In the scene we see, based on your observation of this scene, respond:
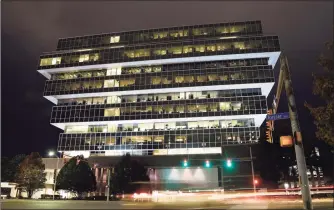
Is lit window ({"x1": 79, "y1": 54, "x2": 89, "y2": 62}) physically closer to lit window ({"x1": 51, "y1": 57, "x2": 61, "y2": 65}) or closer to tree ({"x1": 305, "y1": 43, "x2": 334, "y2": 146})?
lit window ({"x1": 51, "y1": 57, "x2": 61, "y2": 65})

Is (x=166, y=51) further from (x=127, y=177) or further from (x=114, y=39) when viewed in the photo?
(x=127, y=177)

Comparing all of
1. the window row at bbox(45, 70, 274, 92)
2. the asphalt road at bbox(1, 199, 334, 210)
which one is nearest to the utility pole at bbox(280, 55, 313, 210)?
the asphalt road at bbox(1, 199, 334, 210)

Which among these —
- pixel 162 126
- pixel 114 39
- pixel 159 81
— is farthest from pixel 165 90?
pixel 114 39

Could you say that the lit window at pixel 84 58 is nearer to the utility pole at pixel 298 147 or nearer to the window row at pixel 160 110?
the window row at pixel 160 110

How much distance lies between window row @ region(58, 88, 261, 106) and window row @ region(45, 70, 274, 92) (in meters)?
2.86

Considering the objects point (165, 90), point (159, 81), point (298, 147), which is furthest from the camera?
point (159, 81)

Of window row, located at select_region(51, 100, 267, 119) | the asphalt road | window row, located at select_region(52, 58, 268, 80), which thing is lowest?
the asphalt road

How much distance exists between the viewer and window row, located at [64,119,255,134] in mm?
66875

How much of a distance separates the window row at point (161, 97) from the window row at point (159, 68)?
625cm

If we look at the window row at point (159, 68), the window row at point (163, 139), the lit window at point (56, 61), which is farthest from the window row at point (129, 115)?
the lit window at point (56, 61)

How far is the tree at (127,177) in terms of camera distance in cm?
4903

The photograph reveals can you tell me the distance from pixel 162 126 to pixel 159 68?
49.9 feet

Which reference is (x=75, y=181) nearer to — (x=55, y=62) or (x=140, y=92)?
(x=140, y=92)

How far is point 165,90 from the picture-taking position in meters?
70.9
